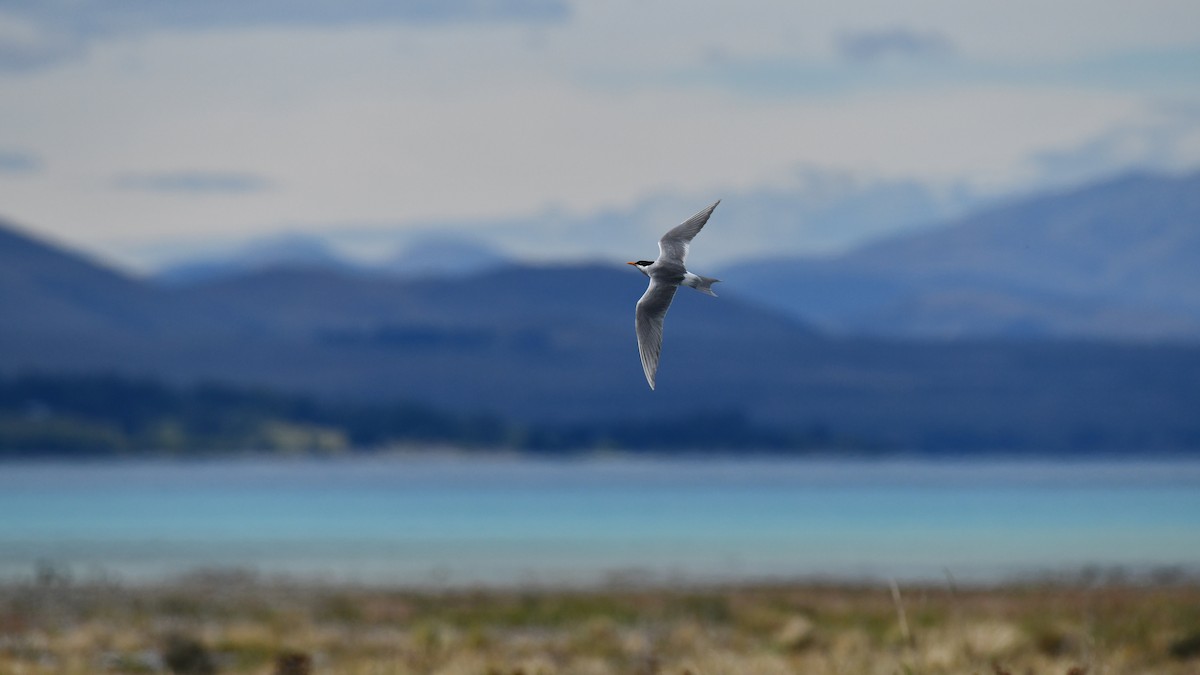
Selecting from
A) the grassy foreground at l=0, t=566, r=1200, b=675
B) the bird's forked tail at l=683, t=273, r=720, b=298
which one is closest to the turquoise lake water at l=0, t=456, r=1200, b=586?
the bird's forked tail at l=683, t=273, r=720, b=298

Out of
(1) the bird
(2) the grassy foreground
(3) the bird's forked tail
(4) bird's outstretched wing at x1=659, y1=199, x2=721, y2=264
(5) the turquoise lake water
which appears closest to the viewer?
(3) the bird's forked tail

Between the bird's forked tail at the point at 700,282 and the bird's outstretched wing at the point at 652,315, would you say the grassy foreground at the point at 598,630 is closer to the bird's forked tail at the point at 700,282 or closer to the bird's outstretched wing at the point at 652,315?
the bird's outstretched wing at the point at 652,315

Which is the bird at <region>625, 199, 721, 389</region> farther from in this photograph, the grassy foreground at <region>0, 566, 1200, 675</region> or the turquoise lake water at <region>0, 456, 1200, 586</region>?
the grassy foreground at <region>0, 566, 1200, 675</region>

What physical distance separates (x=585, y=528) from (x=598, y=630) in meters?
61.1

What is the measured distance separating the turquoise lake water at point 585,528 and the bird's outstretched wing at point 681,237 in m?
3.64

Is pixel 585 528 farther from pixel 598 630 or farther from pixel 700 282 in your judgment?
pixel 700 282

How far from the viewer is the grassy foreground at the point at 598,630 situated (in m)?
22.5

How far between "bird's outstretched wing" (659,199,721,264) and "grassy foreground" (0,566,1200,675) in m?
3.94

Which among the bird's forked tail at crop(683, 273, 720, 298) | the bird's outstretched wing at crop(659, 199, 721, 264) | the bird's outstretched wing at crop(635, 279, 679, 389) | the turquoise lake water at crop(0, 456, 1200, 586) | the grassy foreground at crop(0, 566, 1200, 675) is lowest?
the turquoise lake water at crop(0, 456, 1200, 586)

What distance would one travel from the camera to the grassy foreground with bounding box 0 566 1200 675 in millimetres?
22516

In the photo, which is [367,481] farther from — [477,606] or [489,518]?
[477,606]

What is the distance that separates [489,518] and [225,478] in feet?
270

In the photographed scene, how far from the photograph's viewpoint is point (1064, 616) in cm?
2930

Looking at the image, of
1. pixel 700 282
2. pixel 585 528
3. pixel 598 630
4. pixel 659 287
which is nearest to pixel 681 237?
pixel 659 287
